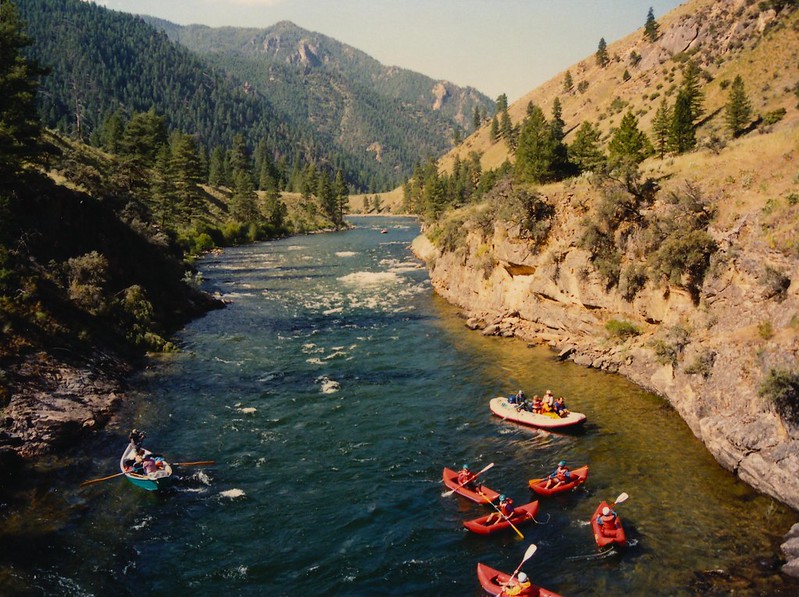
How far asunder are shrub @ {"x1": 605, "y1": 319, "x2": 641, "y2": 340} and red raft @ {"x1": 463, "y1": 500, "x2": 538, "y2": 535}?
19.4 meters

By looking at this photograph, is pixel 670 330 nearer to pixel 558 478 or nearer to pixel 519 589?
→ pixel 558 478

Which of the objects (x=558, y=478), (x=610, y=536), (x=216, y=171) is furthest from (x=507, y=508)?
(x=216, y=171)

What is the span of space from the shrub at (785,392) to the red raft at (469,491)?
1200cm

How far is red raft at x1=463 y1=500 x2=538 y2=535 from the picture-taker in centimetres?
1969

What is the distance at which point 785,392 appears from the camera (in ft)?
68.7

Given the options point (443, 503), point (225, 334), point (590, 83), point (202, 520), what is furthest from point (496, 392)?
point (590, 83)

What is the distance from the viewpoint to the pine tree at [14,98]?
110ft

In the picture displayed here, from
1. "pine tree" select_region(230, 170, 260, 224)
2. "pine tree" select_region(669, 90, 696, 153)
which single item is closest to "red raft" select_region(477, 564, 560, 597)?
"pine tree" select_region(669, 90, 696, 153)

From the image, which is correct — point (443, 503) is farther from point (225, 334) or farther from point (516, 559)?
point (225, 334)

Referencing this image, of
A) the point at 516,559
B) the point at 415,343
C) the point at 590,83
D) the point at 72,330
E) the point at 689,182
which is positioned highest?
the point at 590,83

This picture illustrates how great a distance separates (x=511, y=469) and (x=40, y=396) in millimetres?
23457

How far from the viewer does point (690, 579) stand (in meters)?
17.1

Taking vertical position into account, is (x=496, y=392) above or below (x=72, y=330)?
below

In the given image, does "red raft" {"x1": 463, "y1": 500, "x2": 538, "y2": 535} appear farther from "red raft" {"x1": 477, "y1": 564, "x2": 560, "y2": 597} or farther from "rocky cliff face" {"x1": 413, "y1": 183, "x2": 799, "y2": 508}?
"rocky cliff face" {"x1": 413, "y1": 183, "x2": 799, "y2": 508}
